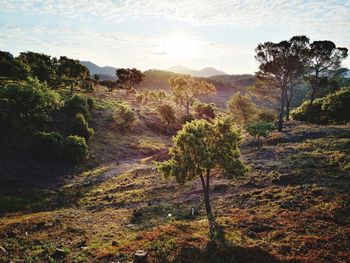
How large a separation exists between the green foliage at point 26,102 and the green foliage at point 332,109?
53.4 meters

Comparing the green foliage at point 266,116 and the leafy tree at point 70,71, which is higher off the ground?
the leafy tree at point 70,71

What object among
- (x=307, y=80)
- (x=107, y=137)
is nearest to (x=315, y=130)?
(x=307, y=80)

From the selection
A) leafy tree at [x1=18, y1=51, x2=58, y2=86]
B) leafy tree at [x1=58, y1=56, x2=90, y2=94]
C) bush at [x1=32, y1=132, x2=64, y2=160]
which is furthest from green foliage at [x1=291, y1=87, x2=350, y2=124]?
leafy tree at [x1=18, y1=51, x2=58, y2=86]

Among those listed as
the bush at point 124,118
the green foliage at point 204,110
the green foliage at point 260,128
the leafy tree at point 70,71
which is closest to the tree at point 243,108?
the bush at point 124,118

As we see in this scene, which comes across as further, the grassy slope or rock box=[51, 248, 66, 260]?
rock box=[51, 248, 66, 260]

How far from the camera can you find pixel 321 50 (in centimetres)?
5981

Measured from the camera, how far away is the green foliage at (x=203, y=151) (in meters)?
25.3

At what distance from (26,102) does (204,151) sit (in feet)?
138

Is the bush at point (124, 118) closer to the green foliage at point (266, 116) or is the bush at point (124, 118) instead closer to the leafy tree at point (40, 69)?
the leafy tree at point (40, 69)

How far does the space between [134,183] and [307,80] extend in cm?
4431

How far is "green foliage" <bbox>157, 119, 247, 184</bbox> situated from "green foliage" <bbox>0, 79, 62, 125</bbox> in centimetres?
3902

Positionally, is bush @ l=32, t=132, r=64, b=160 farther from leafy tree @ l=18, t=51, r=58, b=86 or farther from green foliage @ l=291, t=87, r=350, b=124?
green foliage @ l=291, t=87, r=350, b=124

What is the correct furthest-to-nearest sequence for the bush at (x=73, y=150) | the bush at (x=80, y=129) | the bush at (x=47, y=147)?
the bush at (x=80, y=129) → the bush at (x=73, y=150) → the bush at (x=47, y=147)

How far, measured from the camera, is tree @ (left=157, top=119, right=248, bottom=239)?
996 inches
